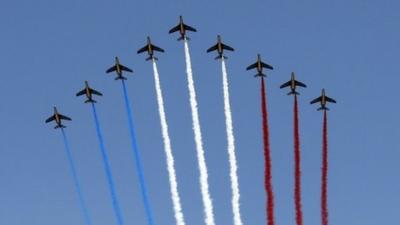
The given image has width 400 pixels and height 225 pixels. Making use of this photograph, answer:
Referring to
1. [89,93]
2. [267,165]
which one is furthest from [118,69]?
[267,165]

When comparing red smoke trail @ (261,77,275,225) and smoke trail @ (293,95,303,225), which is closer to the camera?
red smoke trail @ (261,77,275,225)

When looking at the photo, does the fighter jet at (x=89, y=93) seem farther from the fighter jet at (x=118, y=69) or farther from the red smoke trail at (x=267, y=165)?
the red smoke trail at (x=267, y=165)

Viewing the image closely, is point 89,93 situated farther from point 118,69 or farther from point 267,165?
point 267,165

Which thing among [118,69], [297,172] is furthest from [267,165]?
[118,69]

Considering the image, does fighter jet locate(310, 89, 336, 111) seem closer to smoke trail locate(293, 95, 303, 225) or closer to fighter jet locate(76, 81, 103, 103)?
smoke trail locate(293, 95, 303, 225)

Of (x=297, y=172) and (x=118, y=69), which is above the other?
(x=118, y=69)

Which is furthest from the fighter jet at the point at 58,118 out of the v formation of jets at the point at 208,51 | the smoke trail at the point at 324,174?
the smoke trail at the point at 324,174

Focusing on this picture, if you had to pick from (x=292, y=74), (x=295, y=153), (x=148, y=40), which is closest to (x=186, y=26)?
(x=148, y=40)

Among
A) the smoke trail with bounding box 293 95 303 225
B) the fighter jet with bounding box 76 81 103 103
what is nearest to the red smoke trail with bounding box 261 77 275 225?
the smoke trail with bounding box 293 95 303 225

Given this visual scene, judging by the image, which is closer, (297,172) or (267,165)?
→ (267,165)

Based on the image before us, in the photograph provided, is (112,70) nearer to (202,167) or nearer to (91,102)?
(91,102)

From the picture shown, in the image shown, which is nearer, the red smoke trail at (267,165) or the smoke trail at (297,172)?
the red smoke trail at (267,165)

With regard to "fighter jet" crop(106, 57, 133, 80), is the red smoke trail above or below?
below

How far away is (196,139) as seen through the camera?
110562mm
